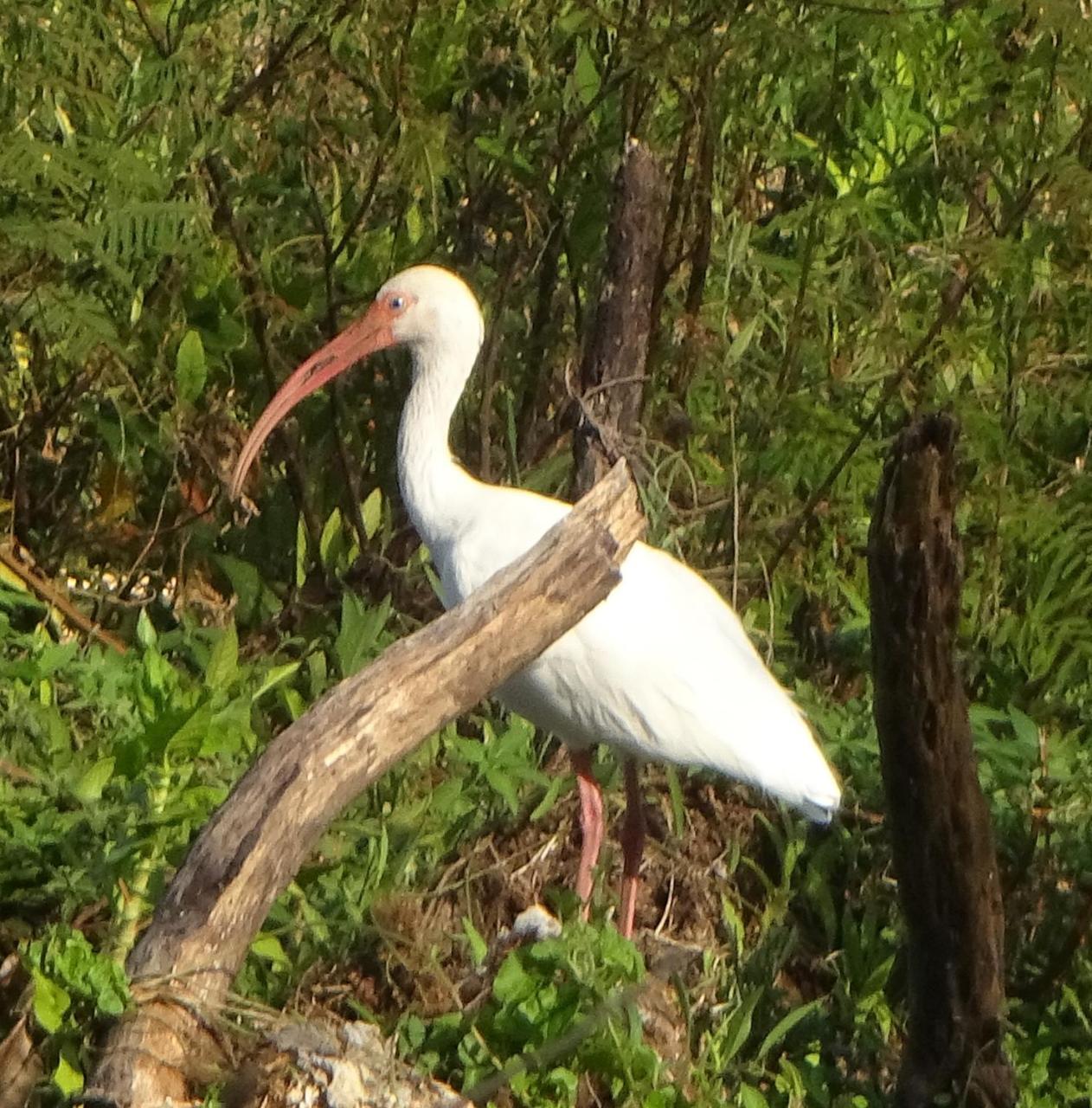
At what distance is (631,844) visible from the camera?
4.83m

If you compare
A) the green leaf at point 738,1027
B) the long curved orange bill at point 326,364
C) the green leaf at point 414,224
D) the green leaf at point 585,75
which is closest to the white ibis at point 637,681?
the green leaf at point 738,1027

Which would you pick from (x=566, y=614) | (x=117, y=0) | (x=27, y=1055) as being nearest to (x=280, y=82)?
(x=117, y=0)

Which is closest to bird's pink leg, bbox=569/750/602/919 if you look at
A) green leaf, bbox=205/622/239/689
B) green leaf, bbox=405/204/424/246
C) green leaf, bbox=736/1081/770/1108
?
green leaf, bbox=736/1081/770/1108

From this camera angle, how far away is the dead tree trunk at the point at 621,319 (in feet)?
16.1

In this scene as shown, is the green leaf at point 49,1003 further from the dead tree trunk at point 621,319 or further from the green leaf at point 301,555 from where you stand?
the green leaf at point 301,555

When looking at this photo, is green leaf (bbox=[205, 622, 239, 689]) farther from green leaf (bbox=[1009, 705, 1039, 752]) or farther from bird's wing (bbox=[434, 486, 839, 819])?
green leaf (bbox=[1009, 705, 1039, 752])

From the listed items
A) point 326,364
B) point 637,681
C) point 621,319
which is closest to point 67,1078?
point 637,681

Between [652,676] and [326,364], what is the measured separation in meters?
Answer: 1.28

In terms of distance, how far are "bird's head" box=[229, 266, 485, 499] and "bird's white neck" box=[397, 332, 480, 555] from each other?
3cm

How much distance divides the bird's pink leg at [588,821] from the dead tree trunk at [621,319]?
0.64 m

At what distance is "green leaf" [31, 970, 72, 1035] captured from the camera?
352cm

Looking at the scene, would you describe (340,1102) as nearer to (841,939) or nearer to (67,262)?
(841,939)

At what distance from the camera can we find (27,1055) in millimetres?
3590

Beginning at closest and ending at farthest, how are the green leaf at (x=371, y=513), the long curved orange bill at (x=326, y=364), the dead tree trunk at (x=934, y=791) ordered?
the dead tree trunk at (x=934, y=791), the long curved orange bill at (x=326, y=364), the green leaf at (x=371, y=513)
